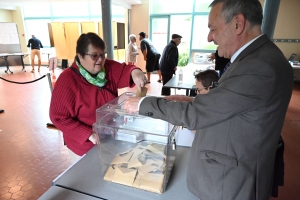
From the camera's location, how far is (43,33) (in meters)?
10.3

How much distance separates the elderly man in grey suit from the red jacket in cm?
59

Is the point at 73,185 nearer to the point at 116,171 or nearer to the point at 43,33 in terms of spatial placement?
the point at 116,171

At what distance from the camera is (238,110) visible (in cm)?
69

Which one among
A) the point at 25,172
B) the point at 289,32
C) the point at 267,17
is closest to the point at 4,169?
the point at 25,172

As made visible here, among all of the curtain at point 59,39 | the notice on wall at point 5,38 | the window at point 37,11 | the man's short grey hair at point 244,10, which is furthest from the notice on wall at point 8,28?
the man's short grey hair at point 244,10

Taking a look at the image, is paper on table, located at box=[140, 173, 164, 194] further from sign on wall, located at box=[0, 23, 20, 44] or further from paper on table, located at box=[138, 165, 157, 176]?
sign on wall, located at box=[0, 23, 20, 44]

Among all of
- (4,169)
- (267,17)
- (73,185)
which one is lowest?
(4,169)

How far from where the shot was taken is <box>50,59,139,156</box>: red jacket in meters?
1.22

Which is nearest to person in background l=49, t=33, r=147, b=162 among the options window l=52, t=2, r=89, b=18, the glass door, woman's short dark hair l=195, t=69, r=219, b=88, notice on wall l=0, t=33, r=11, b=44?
woman's short dark hair l=195, t=69, r=219, b=88

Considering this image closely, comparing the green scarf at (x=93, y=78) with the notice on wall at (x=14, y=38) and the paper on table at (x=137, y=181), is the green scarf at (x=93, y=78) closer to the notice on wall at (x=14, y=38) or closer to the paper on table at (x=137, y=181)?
the paper on table at (x=137, y=181)

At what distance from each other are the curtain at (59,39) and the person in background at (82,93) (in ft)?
29.4

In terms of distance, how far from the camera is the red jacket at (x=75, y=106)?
3.99ft

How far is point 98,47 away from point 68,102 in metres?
0.41

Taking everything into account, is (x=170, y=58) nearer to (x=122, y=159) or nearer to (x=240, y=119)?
(x=122, y=159)
